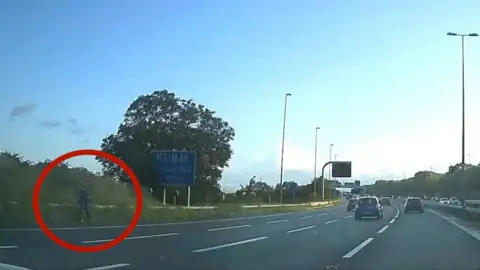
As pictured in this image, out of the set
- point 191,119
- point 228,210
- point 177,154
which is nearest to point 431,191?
point 191,119

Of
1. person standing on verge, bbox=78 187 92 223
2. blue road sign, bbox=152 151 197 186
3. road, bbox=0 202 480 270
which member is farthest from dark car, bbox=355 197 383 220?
person standing on verge, bbox=78 187 92 223

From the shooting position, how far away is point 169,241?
22297 millimetres

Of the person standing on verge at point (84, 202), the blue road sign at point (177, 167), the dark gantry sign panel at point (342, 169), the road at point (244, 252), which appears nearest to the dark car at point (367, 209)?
the blue road sign at point (177, 167)

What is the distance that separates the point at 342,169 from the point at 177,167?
53031mm

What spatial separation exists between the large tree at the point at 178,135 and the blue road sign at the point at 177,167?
1243 inches

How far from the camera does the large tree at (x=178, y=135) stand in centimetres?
6775

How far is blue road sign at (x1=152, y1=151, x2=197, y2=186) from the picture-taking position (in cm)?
3284

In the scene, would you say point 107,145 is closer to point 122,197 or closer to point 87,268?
point 122,197

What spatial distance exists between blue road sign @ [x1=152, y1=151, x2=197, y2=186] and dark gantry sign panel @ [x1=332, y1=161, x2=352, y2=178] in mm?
52097

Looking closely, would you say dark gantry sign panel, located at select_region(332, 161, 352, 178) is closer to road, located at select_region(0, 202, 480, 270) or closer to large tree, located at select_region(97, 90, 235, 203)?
large tree, located at select_region(97, 90, 235, 203)

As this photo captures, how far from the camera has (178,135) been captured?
224ft

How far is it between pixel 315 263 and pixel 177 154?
1750cm

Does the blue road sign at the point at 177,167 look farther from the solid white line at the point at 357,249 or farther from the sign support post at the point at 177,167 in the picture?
the solid white line at the point at 357,249

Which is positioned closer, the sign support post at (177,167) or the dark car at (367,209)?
the sign support post at (177,167)
